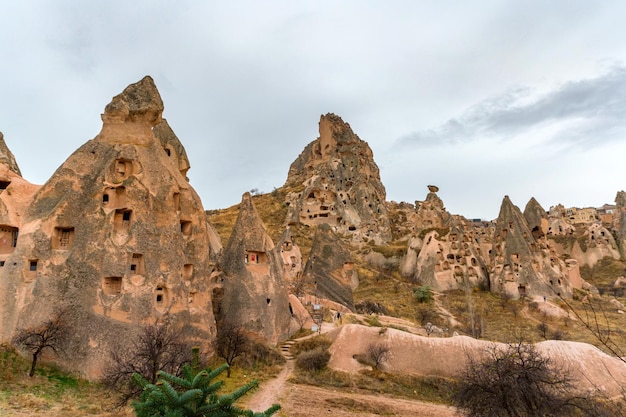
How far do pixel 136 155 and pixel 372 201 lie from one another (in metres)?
42.4

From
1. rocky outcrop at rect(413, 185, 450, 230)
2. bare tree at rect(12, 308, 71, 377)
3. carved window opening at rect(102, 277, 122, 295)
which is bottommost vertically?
bare tree at rect(12, 308, 71, 377)

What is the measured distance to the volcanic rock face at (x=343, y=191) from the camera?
52469mm

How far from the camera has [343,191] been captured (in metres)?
55.6

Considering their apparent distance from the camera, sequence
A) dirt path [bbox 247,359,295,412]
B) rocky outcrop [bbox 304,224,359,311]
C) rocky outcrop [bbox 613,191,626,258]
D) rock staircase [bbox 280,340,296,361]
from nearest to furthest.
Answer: dirt path [bbox 247,359,295,412] → rock staircase [bbox 280,340,296,361] → rocky outcrop [bbox 304,224,359,311] → rocky outcrop [bbox 613,191,626,258]

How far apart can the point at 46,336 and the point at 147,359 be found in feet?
10.6

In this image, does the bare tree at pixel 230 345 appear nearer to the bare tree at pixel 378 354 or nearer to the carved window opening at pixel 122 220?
the bare tree at pixel 378 354

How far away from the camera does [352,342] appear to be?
18016 mm

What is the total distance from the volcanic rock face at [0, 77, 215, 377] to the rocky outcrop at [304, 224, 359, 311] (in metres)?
14.4

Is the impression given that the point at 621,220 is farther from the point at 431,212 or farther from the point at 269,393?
the point at 269,393

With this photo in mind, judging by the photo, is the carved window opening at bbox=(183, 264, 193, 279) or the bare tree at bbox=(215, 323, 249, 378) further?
the bare tree at bbox=(215, 323, 249, 378)

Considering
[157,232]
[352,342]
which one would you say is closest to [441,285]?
[352,342]

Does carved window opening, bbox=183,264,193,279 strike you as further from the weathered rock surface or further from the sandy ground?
the weathered rock surface

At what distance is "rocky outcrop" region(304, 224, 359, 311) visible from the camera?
3012 cm

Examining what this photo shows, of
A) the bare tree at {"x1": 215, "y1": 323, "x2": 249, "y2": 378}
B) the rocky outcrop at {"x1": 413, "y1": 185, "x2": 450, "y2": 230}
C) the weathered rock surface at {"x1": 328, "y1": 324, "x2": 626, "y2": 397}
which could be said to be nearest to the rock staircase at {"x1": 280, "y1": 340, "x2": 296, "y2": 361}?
the bare tree at {"x1": 215, "y1": 323, "x2": 249, "y2": 378}
